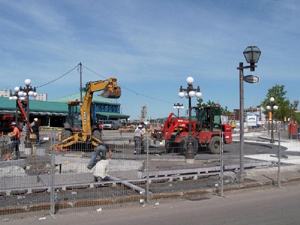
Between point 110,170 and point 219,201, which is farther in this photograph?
point 110,170

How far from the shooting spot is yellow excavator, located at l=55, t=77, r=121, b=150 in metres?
16.1

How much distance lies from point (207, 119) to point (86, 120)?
23.3ft

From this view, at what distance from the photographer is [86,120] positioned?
60.5 ft

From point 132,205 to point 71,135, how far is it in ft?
40.3

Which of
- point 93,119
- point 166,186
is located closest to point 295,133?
point 93,119

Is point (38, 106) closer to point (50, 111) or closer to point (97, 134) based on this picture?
point (50, 111)

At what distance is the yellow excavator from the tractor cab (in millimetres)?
5380

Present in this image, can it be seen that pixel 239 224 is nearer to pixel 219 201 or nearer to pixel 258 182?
pixel 219 201

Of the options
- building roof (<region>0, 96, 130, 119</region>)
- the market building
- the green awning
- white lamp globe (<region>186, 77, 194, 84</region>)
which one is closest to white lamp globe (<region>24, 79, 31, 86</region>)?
white lamp globe (<region>186, 77, 194, 84</region>)

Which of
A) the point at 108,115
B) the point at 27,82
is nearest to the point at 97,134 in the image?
the point at 27,82

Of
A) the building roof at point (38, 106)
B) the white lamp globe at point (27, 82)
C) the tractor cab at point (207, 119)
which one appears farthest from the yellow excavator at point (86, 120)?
the building roof at point (38, 106)

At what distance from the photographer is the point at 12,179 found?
28.2 feet

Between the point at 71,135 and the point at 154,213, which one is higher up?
the point at 71,135

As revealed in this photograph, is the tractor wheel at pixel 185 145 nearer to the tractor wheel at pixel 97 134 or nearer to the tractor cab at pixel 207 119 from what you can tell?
the tractor cab at pixel 207 119
